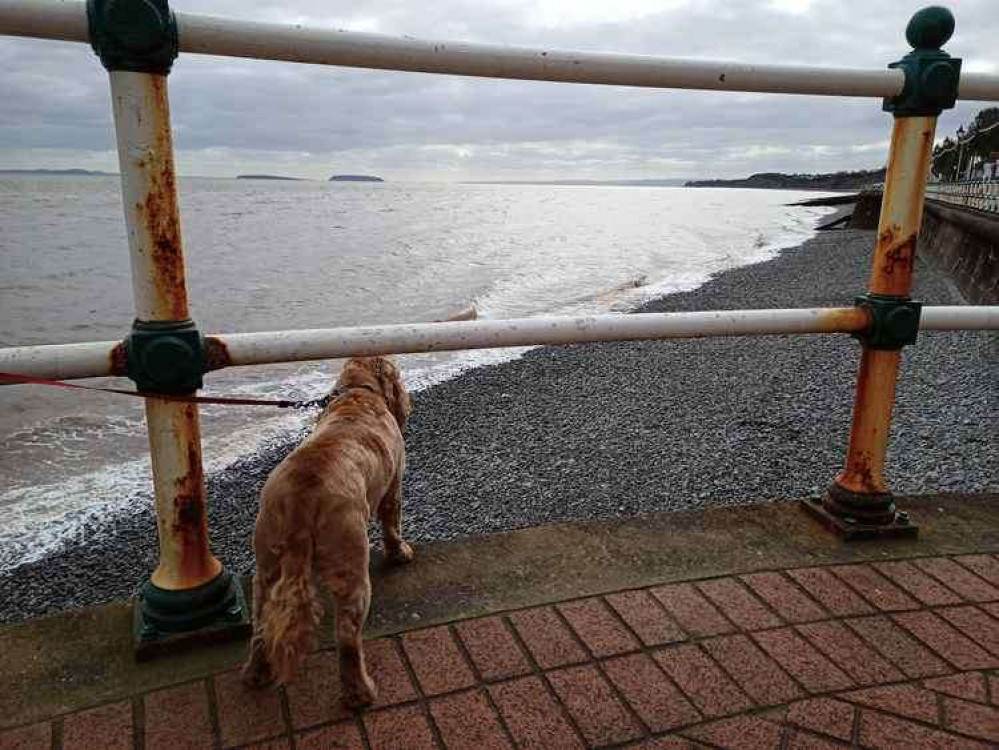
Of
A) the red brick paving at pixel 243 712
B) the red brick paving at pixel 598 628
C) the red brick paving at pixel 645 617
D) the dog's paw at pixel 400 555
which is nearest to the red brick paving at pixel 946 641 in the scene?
the red brick paving at pixel 645 617

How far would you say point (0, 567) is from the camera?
4609 millimetres

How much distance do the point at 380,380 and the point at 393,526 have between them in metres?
0.58

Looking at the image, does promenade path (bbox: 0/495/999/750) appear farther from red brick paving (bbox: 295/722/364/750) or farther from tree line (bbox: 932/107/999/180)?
tree line (bbox: 932/107/999/180)

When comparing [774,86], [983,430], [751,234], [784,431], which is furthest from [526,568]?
[751,234]

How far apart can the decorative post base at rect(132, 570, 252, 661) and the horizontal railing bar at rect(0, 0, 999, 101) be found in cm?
143

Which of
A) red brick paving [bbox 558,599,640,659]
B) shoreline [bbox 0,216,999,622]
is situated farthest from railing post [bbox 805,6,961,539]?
shoreline [bbox 0,216,999,622]

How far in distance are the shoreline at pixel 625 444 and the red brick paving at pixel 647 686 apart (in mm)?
2739

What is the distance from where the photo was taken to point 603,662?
6.27ft

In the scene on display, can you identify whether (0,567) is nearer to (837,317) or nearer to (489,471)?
(489,471)

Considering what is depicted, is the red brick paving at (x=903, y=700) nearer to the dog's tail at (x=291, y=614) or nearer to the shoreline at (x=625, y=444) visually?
the dog's tail at (x=291, y=614)

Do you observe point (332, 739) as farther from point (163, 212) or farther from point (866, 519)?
point (866, 519)

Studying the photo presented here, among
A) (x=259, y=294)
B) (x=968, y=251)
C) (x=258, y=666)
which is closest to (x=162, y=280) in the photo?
(x=258, y=666)

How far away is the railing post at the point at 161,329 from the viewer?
1612 mm

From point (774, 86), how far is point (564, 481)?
3832 millimetres
